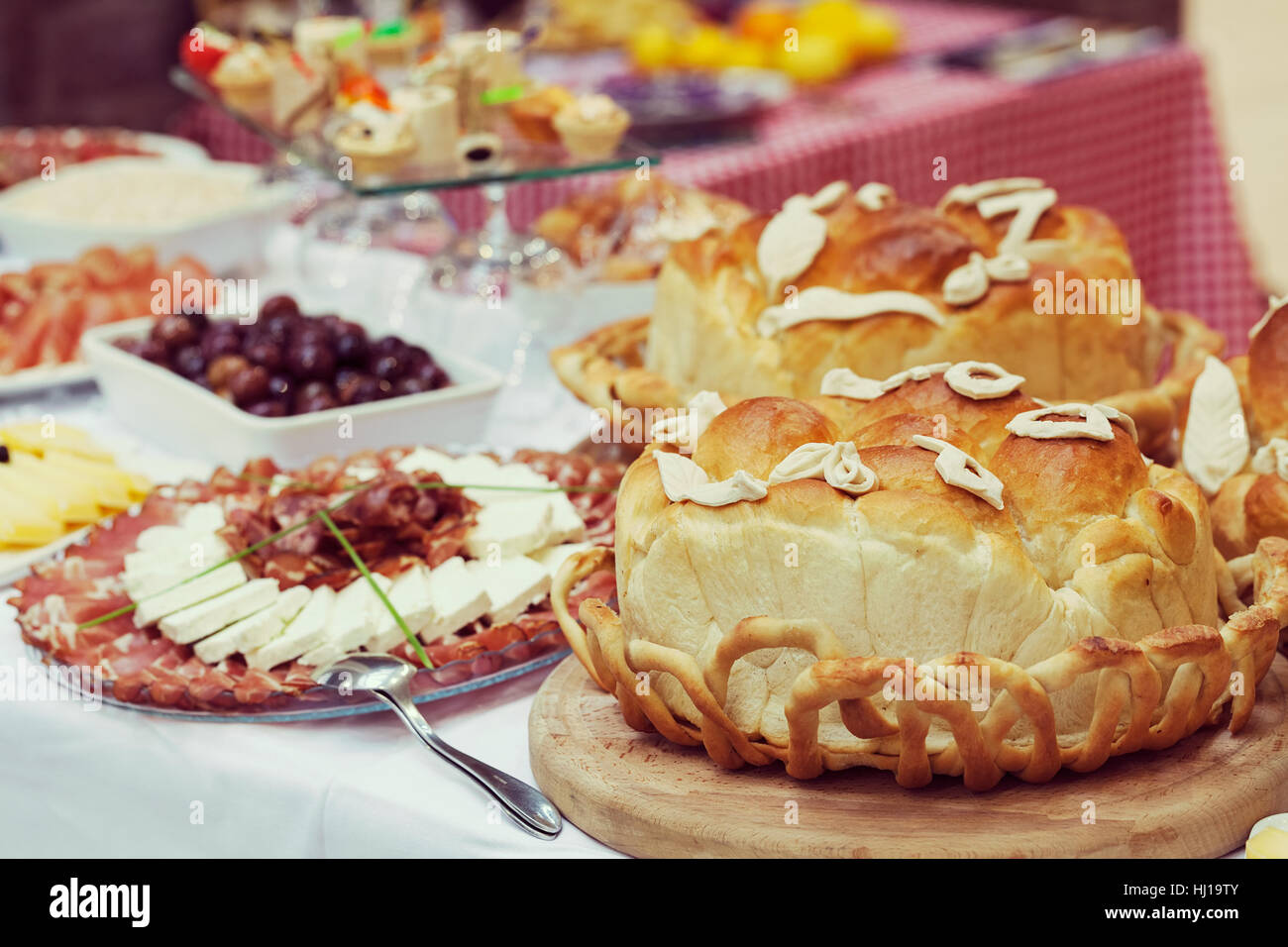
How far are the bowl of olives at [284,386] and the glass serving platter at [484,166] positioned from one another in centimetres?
20

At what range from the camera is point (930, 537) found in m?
1.04

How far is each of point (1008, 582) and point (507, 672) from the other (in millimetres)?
469

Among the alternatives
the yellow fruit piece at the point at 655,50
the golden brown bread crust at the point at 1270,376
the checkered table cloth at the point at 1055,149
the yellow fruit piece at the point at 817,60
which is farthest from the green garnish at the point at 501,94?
the yellow fruit piece at the point at 655,50

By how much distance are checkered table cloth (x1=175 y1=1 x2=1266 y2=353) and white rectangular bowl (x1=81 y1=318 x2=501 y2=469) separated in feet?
3.93

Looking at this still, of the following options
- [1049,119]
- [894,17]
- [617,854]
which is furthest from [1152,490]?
[894,17]

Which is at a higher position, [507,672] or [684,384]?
[684,384]

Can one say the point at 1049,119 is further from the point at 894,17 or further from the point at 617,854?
the point at 617,854

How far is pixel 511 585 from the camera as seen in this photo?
1.36 meters

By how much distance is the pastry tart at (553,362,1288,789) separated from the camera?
1019mm

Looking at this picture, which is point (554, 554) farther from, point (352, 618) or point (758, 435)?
point (758, 435)

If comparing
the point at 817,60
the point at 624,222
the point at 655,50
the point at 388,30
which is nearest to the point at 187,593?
the point at 624,222

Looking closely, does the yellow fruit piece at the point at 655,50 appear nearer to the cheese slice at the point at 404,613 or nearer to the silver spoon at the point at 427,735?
the cheese slice at the point at 404,613

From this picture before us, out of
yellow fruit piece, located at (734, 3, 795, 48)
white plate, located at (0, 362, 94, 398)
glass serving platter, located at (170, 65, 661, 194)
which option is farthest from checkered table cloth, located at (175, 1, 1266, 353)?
white plate, located at (0, 362, 94, 398)
